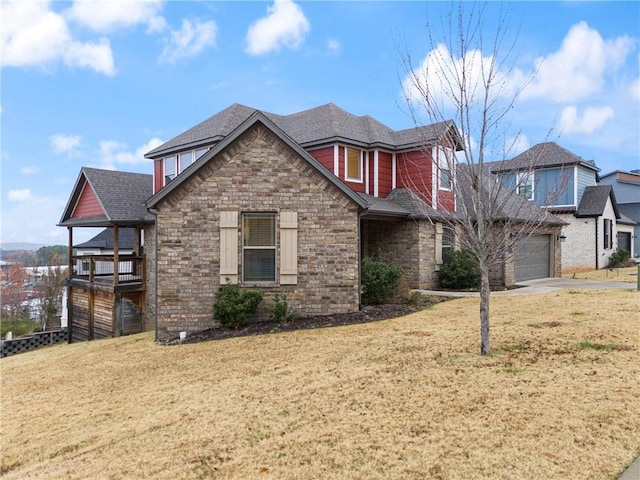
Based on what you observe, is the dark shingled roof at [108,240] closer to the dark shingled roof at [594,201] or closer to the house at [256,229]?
the house at [256,229]

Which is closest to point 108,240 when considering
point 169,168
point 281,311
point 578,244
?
point 169,168

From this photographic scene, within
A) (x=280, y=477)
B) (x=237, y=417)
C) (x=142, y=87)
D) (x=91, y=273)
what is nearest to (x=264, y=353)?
(x=237, y=417)

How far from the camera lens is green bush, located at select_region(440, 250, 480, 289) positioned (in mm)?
16031

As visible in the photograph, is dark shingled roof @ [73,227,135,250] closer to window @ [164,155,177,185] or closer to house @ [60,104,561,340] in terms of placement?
window @ [164,155,177,185]

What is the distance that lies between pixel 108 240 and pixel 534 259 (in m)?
24.5

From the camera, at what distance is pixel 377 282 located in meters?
12.2

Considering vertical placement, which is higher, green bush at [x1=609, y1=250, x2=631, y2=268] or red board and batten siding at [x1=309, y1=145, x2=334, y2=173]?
red board and batten siding at [x1=309, y1=145, x2=334, y2=173]

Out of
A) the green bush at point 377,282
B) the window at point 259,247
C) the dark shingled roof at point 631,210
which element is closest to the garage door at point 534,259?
the green bush at point 377,282

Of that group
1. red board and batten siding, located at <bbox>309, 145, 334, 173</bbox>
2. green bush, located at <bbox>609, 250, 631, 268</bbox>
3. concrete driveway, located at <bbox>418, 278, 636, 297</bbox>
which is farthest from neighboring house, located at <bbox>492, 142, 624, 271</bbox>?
red board and batten siding, located at <bbox>309, 145, 334, 173</bbox>

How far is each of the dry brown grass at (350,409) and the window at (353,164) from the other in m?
8.88

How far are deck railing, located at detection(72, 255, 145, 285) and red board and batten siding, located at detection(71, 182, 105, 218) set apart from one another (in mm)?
1840

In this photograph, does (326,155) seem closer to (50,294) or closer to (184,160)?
(184,160)

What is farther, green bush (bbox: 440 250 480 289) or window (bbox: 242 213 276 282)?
green bush (bbox: 440 250 480 289)

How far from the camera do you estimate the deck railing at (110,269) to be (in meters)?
16.8
